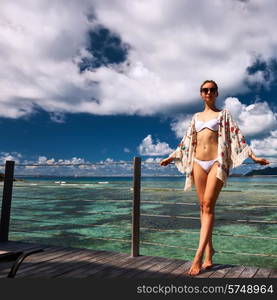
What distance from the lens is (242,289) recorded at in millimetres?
2416

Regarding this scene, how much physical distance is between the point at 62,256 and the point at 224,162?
7.59ft

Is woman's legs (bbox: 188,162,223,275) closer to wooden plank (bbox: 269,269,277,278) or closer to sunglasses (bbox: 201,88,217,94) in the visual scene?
wooden plank (bbox: 269,269,277,278)

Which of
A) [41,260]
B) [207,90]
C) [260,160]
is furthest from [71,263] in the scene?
[207,90]

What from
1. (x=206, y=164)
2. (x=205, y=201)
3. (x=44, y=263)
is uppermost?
(x=206, y=164)

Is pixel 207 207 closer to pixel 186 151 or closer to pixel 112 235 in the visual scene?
pixel 186 151

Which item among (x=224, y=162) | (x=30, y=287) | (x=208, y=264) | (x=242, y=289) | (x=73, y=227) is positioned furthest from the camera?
(x=73, y=227)

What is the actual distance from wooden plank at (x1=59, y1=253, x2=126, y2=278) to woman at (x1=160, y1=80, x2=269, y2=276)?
39.3 inches

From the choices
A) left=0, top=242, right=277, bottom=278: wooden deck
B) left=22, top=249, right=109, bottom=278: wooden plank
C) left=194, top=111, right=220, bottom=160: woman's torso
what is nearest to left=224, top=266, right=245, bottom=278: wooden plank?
left=0, top=242, right=277, bottom=278: wooden deck

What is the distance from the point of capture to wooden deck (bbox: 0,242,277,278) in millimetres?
2863

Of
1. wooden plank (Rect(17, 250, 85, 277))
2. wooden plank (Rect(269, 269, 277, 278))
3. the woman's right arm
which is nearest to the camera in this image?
wooden plank (Rect(269, 269, 277, 278))

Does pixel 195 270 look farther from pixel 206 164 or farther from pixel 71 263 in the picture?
pixel 71 263

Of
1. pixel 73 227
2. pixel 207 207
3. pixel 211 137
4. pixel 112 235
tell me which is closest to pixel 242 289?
pixel 207 207

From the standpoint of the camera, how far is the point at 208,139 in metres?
2.96

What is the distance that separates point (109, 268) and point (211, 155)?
1.66m
